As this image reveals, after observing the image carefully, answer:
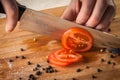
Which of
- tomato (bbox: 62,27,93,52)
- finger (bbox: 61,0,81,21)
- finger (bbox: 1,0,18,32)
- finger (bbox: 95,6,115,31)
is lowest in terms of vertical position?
tomato (bbox: 62,27,93,52)

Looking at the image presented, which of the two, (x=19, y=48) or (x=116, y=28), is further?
(x=116, y=28)

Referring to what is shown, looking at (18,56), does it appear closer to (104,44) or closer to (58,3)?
Answer: (104,44)

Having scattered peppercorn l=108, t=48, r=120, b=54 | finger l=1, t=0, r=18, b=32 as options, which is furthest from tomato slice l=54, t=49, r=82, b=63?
finger l=1, t=0, r=18, b=32

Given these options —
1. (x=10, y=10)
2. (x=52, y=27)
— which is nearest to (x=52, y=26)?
(x=52, y=27)

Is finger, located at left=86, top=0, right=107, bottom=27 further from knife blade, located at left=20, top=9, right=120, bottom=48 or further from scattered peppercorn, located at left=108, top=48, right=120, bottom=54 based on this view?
scattered peppercorn, located at left=108, top=48, right=120, bottom=54

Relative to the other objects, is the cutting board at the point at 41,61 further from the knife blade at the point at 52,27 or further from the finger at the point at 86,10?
the finger at the point at 86,10

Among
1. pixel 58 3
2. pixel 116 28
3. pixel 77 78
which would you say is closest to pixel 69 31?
pixel 77 78
